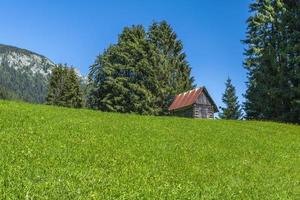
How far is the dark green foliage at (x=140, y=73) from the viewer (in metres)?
87.9

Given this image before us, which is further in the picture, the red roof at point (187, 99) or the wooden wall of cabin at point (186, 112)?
the wooden wall of cabin at point (186, 112)

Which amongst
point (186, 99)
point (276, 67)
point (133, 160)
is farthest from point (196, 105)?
point (133, 160)

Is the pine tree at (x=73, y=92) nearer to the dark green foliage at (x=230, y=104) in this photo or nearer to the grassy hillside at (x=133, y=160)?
the dark green foliage at (x=230, y=104)

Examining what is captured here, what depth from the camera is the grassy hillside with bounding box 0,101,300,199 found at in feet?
49.1

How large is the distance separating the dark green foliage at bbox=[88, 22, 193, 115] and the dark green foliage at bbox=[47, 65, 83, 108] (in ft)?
42.6

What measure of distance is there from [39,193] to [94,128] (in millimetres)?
14502

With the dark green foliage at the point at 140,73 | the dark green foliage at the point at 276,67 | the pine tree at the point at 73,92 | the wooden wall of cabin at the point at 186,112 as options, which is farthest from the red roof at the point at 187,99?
the pine tree at the point at 73,92

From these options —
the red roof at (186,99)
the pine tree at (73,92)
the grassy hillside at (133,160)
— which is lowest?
the grassy hillside at (133,160)

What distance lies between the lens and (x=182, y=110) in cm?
8050

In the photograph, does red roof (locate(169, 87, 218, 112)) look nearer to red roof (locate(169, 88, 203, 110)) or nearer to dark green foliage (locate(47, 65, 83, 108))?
red roof (locate(169, 88, 203, 110))

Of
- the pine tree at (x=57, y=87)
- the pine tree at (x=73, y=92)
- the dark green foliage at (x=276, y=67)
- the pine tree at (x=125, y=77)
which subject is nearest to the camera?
the dark green foliage at (x=276, y=67)

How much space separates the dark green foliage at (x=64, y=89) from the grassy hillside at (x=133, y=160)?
81.7 meters

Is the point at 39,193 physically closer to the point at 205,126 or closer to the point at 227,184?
the point at 227,184

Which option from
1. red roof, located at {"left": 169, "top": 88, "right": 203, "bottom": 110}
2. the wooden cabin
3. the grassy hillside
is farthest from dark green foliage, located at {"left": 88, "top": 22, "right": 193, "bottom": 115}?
the grassy hillside
